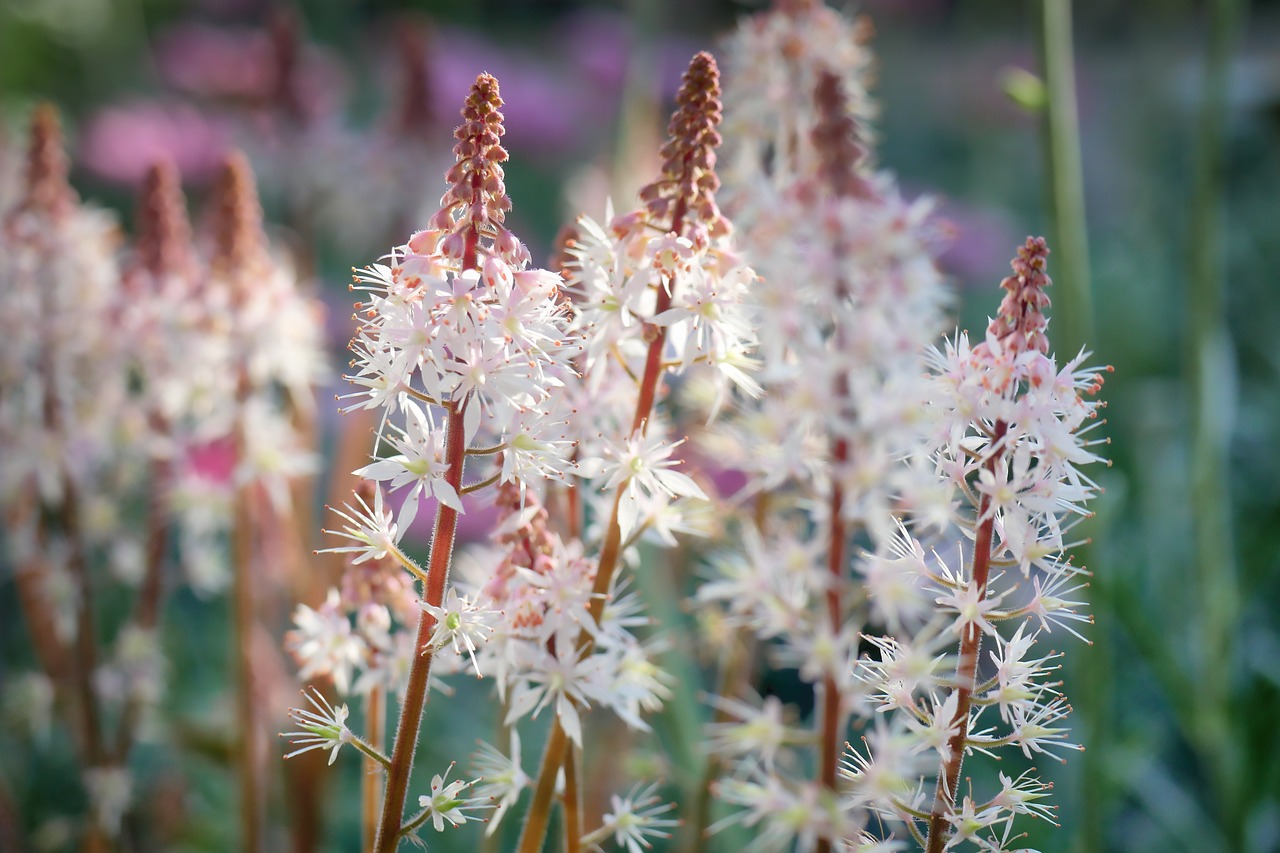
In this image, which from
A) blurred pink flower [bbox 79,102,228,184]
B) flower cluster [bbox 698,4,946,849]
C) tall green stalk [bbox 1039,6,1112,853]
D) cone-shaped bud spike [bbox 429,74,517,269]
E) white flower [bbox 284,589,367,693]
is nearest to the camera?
flower cluster [bbox 698,4,946,849]

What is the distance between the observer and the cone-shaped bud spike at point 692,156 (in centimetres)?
89

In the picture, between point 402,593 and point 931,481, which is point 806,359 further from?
point 402,593

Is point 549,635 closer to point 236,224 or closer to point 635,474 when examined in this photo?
point 635,474

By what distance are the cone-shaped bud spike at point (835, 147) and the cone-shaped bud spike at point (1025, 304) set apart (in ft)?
0.44

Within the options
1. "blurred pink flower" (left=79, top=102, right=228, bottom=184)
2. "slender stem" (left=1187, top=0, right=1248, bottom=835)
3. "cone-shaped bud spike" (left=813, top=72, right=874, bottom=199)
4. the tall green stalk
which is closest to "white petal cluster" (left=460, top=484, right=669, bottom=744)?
"cone-shaped bud spike" (left=813, top=72, right=874, bottom=199)

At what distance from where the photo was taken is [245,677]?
1.55 metres

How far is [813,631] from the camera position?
2.60 feet

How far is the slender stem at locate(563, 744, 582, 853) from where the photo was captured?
936mm

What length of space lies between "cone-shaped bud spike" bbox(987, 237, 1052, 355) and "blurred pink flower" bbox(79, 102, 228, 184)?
3428 millimetres

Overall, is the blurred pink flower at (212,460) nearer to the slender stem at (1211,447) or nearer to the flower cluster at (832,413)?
the flower cluster at (832,413)

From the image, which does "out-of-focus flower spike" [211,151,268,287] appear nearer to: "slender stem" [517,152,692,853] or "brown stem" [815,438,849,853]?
"slender stem" [517,152,692,853]

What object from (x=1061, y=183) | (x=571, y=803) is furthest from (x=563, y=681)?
(x=1061, y=183)

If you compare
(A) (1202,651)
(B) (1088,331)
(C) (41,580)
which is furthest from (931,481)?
(C) (41,580)

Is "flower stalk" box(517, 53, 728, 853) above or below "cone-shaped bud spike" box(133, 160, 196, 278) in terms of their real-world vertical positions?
below
